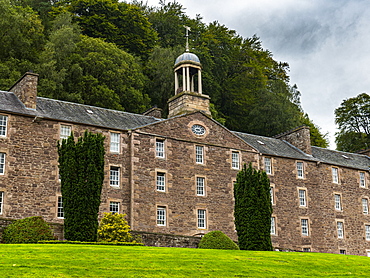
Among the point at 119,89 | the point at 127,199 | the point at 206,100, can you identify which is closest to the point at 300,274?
the point at 127,199

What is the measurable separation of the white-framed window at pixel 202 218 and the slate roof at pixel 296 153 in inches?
311

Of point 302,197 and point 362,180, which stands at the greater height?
point 362,180

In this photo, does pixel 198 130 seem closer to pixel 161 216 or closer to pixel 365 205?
pixel 161 216

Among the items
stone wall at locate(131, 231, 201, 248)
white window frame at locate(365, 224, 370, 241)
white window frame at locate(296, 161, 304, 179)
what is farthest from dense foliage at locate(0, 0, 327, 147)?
stone wall at locate(131, 231, 201, 248)

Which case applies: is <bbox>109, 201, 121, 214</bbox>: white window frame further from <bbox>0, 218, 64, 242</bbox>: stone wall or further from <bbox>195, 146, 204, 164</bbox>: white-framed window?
<bbox>0, 218, 64, 242</bbox>: stone wall

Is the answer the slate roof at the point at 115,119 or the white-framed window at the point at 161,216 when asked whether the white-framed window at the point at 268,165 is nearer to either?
the slate roof at the point at 115,119

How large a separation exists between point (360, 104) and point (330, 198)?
28.1m

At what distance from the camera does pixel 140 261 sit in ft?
63.7

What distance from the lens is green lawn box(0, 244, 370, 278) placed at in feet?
56.3

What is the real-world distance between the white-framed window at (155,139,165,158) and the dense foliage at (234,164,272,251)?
9130 mm

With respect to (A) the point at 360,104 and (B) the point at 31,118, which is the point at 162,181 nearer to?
(B) the point at 31,118

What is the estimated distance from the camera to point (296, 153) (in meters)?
46.8

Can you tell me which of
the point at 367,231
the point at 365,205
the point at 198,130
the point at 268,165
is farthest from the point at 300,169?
the point at 198,130

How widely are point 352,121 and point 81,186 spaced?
5256cm
